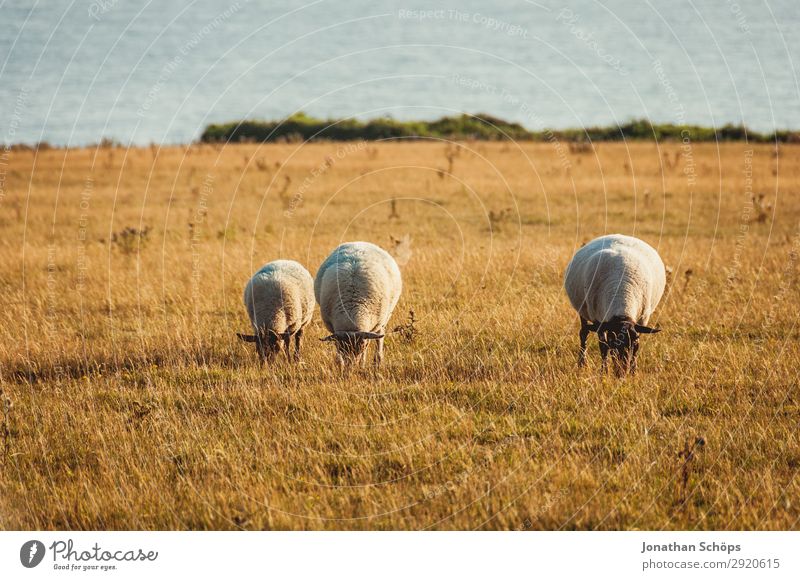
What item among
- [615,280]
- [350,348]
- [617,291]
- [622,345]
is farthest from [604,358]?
[350,348]

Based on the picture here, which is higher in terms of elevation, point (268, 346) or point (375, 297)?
point (375, 297)

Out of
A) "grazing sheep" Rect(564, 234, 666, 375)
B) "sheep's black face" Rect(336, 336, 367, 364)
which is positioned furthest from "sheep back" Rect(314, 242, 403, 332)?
"grazing sheep" Rect(564, 234, 666, 375)

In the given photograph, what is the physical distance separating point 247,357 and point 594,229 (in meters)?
14.3

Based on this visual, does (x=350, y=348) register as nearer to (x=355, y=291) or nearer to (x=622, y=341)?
(x=355, y=291)

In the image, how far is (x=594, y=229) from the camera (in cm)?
2172

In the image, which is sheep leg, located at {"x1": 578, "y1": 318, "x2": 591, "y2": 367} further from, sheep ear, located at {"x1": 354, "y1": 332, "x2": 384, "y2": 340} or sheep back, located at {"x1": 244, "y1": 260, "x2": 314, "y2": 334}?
sheep back, located at {"x1": 244, "y1": 260, "x2": 314, "y2": 334}

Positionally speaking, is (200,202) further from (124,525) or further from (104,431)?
(124,525)

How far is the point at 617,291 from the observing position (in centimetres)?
925

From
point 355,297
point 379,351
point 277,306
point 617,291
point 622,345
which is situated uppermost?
point 617,291

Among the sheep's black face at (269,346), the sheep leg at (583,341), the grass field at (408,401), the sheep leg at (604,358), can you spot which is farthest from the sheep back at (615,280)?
the sheep's black face at (269,346)

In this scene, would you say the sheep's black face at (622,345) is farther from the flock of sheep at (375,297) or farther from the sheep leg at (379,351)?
the sheep leg at (379,351)

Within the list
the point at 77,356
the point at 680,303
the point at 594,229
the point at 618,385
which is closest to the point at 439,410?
the point at 618,385

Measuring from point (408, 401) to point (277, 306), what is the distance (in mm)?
2857

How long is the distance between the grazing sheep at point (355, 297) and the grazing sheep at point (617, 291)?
2.88 meters
